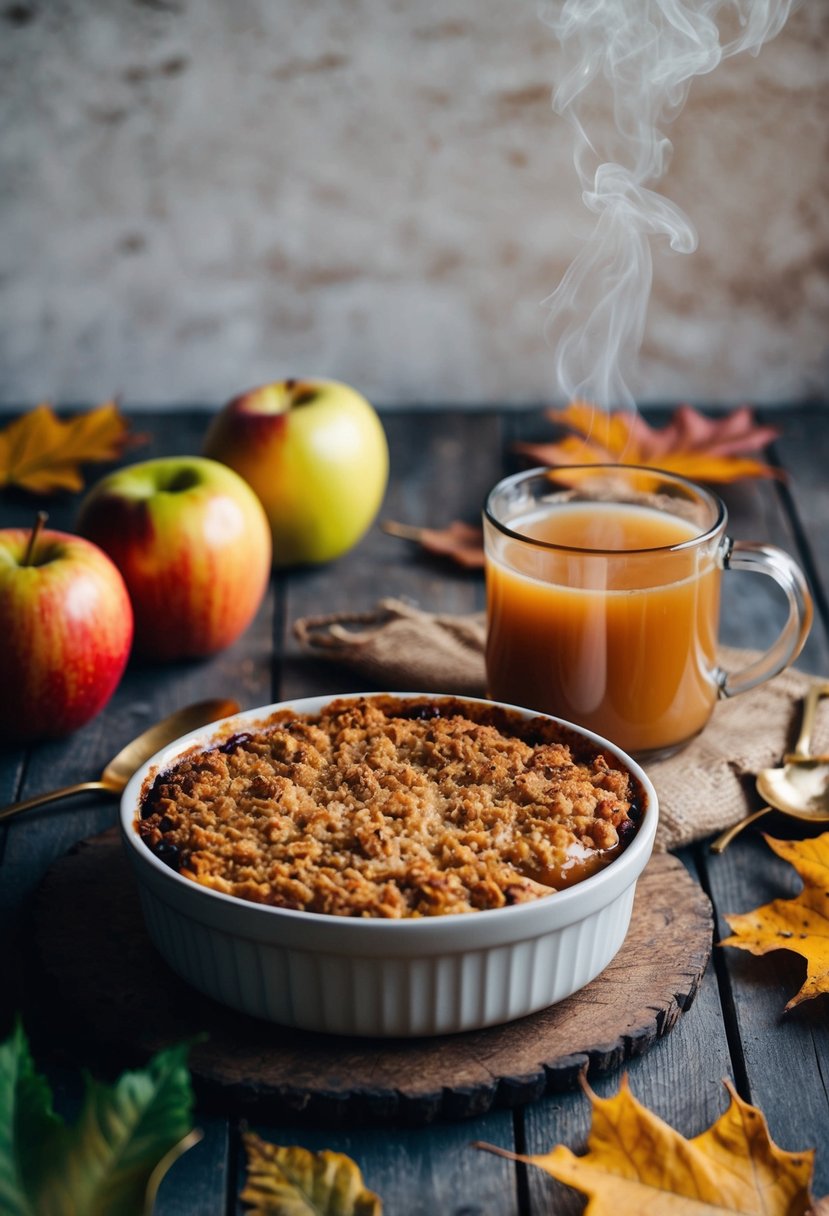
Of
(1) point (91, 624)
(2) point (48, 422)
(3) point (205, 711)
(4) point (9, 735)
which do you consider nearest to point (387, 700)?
(3) point (205, 711)

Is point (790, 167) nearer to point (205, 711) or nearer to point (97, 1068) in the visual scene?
point (205, 711)

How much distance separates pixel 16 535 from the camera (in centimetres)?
169

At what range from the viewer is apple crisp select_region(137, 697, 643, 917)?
3.62 ft

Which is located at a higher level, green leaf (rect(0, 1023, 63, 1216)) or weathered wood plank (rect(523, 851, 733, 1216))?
green leaf (rect(0, 1023, 63, 1216))

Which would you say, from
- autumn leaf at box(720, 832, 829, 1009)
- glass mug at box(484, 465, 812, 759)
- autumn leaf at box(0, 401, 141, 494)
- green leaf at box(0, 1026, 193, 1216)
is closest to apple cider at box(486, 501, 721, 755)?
glass mug at box(484, 465, 812, 759)

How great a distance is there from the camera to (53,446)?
2412mm

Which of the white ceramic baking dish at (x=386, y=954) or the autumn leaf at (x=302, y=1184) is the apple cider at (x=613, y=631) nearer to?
the white ceramic baking dish at (x=386, y=954)

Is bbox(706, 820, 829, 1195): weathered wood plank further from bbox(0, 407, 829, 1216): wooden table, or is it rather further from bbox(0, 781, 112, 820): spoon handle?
bbox(0, 781, 112, 820): spoon handle

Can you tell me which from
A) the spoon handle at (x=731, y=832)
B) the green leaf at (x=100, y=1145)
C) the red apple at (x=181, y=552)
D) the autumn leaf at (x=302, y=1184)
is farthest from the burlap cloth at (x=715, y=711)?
the green leaf at (x=100, y=1145)

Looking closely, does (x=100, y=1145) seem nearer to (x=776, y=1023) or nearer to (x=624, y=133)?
(x=776, y=1023)

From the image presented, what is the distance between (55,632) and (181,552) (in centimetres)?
27

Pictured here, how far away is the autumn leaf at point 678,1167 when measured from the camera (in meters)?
0.97

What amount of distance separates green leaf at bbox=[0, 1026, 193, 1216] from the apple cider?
74cm

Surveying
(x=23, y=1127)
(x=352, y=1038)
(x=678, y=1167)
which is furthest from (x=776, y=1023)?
(x=23, y=1127)
